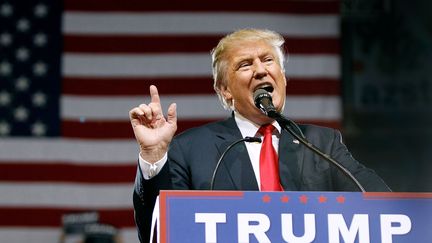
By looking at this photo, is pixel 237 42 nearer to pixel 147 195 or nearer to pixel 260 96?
pixel 260 96

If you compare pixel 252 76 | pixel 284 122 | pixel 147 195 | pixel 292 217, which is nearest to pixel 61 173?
pixel 252 76

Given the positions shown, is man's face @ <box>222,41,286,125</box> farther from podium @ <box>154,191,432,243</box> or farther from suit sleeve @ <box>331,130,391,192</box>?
podium @ <box>154,191,432,243</box>

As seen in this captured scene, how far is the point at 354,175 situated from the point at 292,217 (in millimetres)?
397

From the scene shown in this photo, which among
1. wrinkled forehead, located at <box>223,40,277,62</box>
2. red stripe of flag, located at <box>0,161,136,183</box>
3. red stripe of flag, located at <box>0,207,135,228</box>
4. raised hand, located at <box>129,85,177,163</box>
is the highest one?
wrinkled forehead, located at <box>223,40,277,62</box>

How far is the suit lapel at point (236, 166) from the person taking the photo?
229cm

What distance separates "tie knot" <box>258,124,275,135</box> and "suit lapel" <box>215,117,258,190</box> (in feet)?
0.19

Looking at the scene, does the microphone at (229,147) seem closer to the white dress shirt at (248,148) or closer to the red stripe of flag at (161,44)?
the white dress shirt at (248,148)

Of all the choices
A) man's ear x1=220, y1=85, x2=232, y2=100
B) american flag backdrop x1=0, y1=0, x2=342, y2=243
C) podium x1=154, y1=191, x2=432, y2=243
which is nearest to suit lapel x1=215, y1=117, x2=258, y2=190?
man's ear x1=220, y1=85, x2=232, y2=100

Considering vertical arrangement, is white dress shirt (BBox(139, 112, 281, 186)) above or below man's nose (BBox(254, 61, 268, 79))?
below

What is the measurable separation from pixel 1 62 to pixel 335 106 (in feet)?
5.19

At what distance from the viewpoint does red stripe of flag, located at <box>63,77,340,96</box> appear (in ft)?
16.2

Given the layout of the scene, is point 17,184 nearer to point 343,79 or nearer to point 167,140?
point 343,79

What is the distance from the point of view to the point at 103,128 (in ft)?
16.4

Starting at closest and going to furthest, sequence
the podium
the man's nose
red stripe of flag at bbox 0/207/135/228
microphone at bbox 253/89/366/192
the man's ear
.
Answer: the podium → microphone at bbox 253/89/366/192 → the man's nose → the man's ear → red stripe of flag at bbox 0/207/135/228
